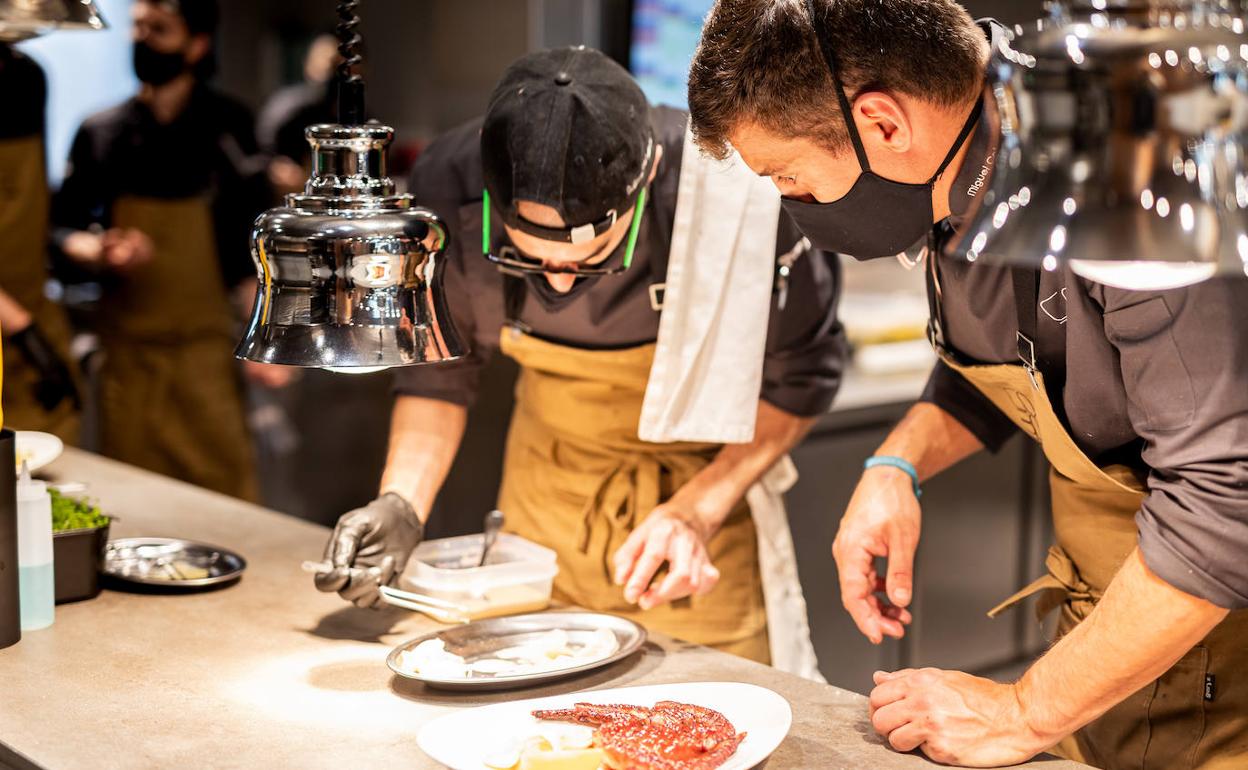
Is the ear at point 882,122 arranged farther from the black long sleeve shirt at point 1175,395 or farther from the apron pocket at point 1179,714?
the apron pocket at point 1179,714

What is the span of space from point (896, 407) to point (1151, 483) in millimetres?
2351

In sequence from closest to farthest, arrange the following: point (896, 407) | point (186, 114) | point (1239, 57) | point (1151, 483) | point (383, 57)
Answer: point (1239, 57) → point (1151, 483) → point (896, 407) → point (186, 114) → point (383, 57)

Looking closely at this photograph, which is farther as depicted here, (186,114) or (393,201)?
(186,114)

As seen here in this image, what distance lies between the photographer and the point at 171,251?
4.38 meters

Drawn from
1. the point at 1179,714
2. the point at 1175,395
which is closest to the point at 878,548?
the point at 1179,714

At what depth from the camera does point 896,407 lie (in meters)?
3.79

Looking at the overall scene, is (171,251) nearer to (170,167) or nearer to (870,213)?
(170,167)

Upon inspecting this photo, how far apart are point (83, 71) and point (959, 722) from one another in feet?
17.8

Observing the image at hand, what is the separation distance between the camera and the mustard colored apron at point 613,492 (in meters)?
2.29

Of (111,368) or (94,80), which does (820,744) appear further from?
(94,80)

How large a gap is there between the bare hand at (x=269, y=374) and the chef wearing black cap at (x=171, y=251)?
0.35 ft

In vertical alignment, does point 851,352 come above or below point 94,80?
below

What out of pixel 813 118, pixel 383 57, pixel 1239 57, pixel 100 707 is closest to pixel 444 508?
pixel 383 57

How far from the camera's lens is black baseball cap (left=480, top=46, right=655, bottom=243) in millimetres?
1852
